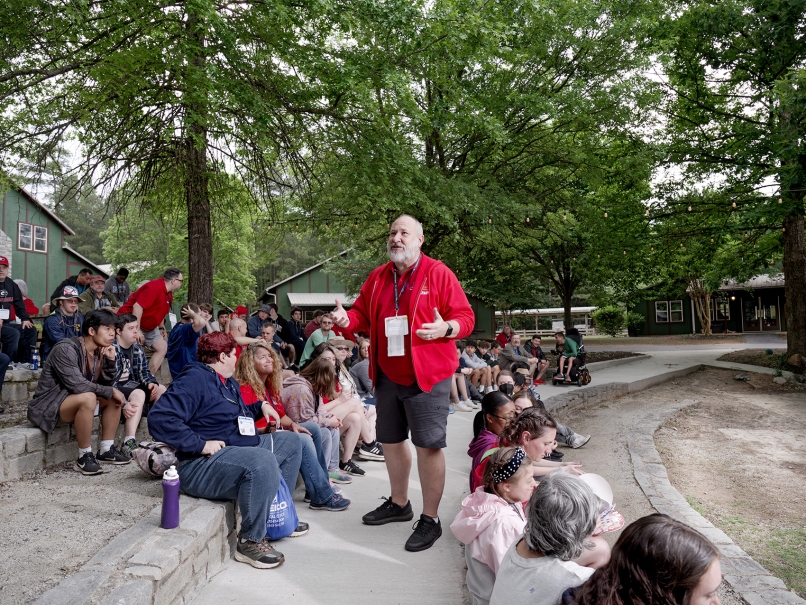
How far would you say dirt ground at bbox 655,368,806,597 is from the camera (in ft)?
16.5

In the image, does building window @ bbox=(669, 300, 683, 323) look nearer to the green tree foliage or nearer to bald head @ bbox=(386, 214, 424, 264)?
the green tree foliage

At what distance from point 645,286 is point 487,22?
28751 millimetres

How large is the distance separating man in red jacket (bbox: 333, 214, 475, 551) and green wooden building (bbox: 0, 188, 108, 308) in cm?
2411

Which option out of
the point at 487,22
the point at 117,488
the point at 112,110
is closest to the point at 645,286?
the point at 487,22

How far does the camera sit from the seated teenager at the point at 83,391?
4520mm

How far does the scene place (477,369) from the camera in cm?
1108

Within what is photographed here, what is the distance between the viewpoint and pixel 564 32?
A: 1208 cm

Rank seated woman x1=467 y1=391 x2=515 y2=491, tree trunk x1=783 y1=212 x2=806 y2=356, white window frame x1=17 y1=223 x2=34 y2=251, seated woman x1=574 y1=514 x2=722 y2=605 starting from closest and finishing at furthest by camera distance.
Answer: seated woman x1=574 y1=514 x2=722 y2=605 < seated woman x1=467 y1=391 x2=515 y2=491 < tree trunk x1=783 y1=212 x2=806 y2=356 < white window frame x1=17 y1=223 x2=34 y2=251

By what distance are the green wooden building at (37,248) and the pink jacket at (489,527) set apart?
25.2 metres

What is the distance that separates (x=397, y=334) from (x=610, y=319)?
3727cm

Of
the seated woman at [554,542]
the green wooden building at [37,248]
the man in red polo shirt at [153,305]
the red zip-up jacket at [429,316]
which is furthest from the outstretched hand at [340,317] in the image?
the green wooden building at [37,248]

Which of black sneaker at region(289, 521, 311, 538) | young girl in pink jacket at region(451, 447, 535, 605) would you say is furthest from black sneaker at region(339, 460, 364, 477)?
young girl in pink jacket at region(451, 447, 535, 605)

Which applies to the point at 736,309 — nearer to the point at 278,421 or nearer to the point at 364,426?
the point at 364,426

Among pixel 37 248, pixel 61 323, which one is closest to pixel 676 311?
pixel 37 248
